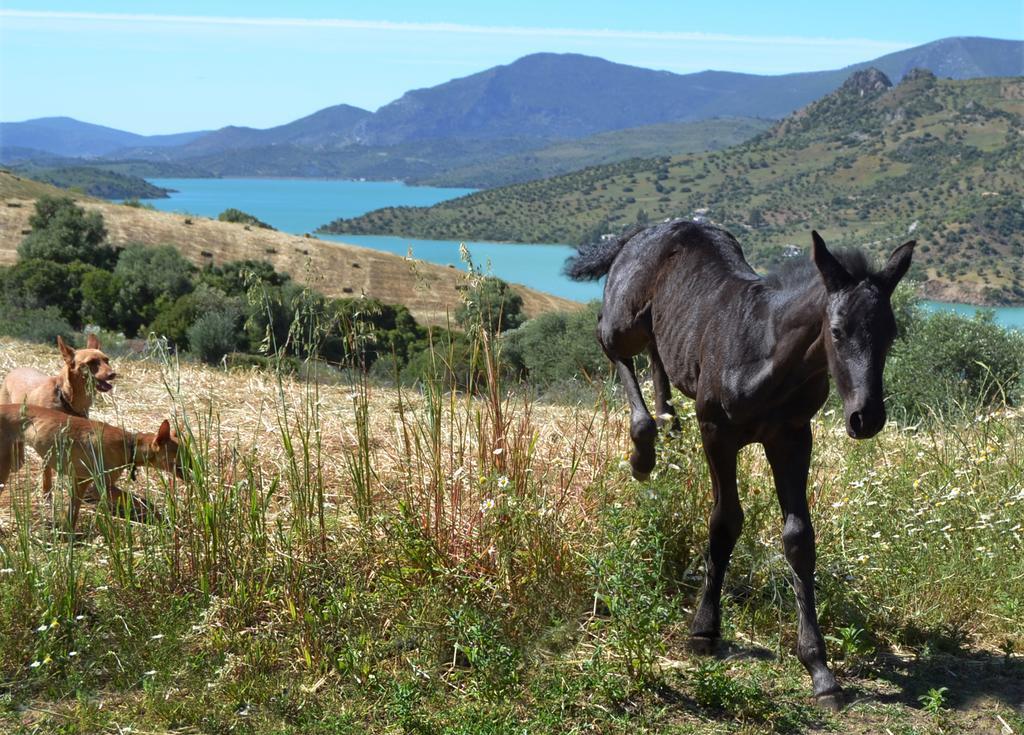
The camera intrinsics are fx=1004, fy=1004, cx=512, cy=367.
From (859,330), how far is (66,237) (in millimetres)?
51796

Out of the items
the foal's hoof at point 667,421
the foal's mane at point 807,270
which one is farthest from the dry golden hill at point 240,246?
the foal's mane at point 807,270

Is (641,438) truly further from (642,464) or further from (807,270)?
(807,270)

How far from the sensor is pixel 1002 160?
8894 centimetres

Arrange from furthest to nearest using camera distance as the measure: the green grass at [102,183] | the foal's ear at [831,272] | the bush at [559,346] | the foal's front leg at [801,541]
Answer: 1. the green grass at [102,183]
2. the bush at [559,346]
3. the foal's front leg at [801,541]
4. the foal's ear at [831,272]

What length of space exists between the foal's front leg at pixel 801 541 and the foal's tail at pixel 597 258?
73.2 inches

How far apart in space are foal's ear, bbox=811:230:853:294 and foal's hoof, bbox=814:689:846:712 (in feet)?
5.56

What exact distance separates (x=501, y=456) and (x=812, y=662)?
1918mm

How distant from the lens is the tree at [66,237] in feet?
153

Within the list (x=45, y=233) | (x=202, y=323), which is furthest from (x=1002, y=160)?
(x=202, y=323)

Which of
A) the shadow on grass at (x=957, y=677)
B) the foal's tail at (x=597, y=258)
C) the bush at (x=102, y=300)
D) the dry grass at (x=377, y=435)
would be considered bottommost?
the bush at (x=102, y=300)

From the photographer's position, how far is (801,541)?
Answer: 420 centimetres

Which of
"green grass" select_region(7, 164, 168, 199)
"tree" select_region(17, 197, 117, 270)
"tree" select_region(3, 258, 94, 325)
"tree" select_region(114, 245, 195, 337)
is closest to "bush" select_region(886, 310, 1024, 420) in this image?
"tree" select_region(114, 245, 195, 337)

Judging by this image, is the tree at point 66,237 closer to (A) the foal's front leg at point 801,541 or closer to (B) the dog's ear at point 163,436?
(B) the dog's ear at point 163,436

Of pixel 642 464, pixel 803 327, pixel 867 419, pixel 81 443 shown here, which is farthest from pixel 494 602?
pixel 81 443
